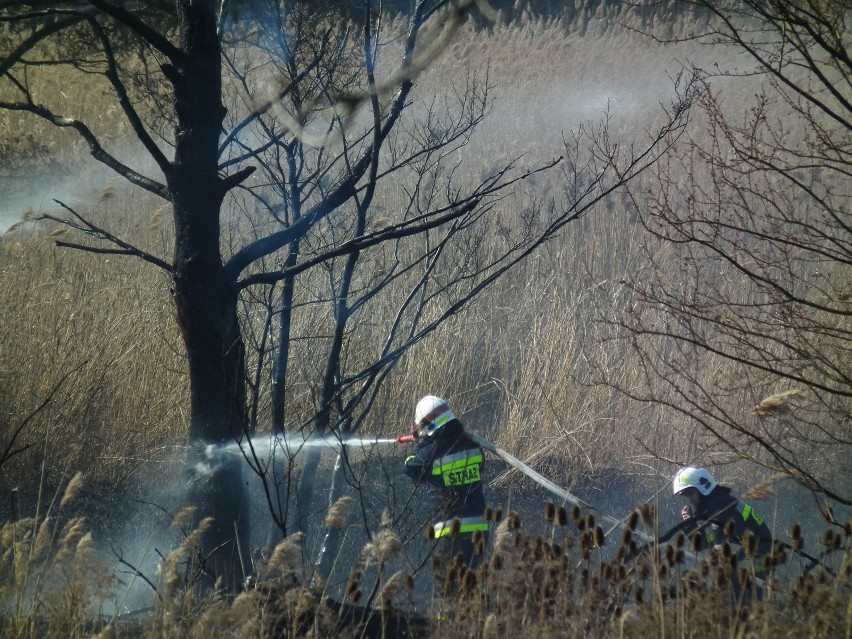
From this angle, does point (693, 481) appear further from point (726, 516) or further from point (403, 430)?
point (403, 430)

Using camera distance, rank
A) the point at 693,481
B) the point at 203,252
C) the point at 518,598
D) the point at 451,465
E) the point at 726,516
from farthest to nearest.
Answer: the point at 451,465, the point at 693,481, the point at 726,516, the point at 203,252, the point at 518,598

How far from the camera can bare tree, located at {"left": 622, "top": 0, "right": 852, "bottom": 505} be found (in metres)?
3.82

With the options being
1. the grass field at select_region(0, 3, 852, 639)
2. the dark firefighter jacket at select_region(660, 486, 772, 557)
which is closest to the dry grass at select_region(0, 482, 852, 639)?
the grass field at select_region(0, 3, 852, 639)

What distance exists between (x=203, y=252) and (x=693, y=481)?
3.33 m

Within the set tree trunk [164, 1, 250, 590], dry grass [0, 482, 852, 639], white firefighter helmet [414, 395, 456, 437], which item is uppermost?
tree trunk [164, 1, 250, 590]

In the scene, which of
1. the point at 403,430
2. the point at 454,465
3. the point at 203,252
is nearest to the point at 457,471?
the point at 454,465

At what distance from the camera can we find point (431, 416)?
5.86 m

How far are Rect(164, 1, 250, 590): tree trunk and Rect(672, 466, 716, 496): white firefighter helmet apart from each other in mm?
2862

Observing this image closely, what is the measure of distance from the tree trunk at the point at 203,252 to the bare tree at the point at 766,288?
182 cm

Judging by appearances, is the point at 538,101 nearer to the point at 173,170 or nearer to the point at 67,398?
the point at 67,398

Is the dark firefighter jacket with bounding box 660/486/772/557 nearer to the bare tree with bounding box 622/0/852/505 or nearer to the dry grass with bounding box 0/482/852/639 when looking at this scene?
the bare tree with bounding box 622/0/852/505

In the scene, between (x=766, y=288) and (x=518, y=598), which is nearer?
(x=518, y=598)

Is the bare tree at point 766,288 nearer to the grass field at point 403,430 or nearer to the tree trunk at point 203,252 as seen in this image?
the grass field at point 403,430

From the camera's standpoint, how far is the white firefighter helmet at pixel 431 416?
5.84 m
